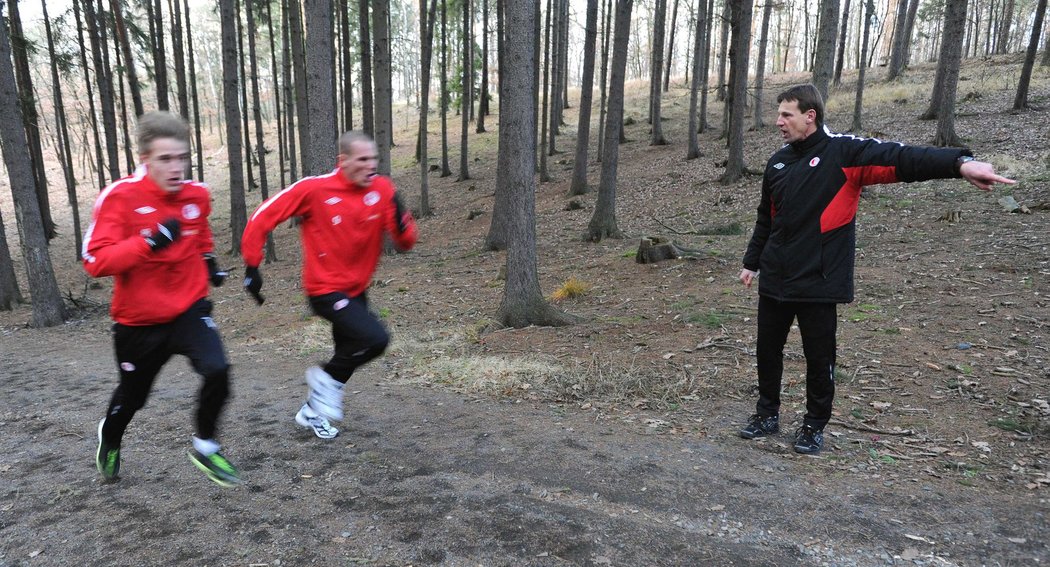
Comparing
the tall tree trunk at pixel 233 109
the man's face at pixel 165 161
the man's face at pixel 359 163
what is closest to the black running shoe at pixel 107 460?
the man's face at pixel 165 161

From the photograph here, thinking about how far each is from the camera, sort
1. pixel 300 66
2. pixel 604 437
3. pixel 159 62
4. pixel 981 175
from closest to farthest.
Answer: pixel 981 175 < pixel 604 437 < pixel 159 62 < pixel 300 66

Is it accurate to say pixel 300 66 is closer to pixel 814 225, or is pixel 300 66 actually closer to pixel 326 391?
pixel 326 391

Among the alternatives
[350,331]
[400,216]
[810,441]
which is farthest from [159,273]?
[810,441]

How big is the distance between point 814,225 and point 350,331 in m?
3.21

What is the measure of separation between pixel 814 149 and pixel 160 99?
19676 millimetres

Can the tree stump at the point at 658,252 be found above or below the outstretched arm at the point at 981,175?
below

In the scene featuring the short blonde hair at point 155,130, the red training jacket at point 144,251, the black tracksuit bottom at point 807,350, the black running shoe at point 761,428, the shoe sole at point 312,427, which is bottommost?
the shoe sole at point 312,427

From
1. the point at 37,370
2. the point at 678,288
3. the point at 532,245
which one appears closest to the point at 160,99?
the point at 37,370

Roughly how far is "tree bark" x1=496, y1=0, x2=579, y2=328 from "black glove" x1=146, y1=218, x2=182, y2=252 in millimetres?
4576

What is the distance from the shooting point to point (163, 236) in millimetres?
3229

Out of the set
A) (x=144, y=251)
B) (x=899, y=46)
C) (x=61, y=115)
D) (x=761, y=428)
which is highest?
(x=899, y=46)

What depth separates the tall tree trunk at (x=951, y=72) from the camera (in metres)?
14.7

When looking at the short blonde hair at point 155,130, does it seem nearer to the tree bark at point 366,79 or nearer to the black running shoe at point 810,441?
the black running shoe at point 810,441

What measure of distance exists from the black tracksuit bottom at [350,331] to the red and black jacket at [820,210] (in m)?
2.77
